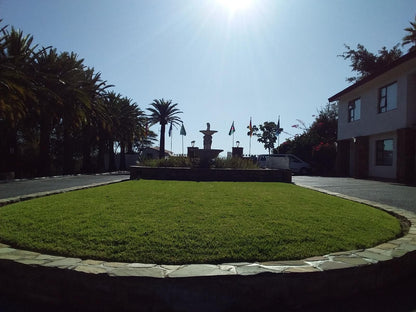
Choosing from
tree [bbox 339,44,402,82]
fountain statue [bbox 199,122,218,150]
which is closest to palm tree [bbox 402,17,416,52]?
tree [bbox 339,44,402,82]

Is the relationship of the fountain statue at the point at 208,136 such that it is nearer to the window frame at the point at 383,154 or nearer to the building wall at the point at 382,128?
the building wall at the point at 382,128

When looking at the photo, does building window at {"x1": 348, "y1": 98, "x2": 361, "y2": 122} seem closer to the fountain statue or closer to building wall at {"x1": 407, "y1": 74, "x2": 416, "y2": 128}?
building wall at {"x1": 407, "y1": 74, "x2": 416, "y2": 128}

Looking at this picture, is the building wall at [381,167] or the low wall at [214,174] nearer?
the low wall at [214,174]

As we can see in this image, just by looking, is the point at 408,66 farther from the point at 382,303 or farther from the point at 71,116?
the point at 71,116

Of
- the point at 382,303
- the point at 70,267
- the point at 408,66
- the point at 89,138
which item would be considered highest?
the point at 408,66

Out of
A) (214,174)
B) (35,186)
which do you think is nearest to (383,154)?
(214,174)

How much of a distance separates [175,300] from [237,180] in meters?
11.2

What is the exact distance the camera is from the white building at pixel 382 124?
1505cm

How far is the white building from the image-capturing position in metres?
15.0

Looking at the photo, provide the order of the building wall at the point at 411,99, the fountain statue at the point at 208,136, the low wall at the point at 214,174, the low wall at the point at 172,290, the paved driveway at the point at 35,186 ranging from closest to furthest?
the low wall at the point at 172,290 → the paved driveway at the point at 35,186 → the low wall at the point at 214,174 → the building wall at the point at 411,99 → the fountain statue at the point at 208,136

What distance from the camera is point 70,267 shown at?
3141 mm

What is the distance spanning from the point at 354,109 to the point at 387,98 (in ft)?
14.6

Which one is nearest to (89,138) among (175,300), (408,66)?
(408,66)

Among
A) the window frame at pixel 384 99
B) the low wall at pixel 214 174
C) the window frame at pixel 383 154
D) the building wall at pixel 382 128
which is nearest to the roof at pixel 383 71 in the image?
the building wall at pixel 382 128
